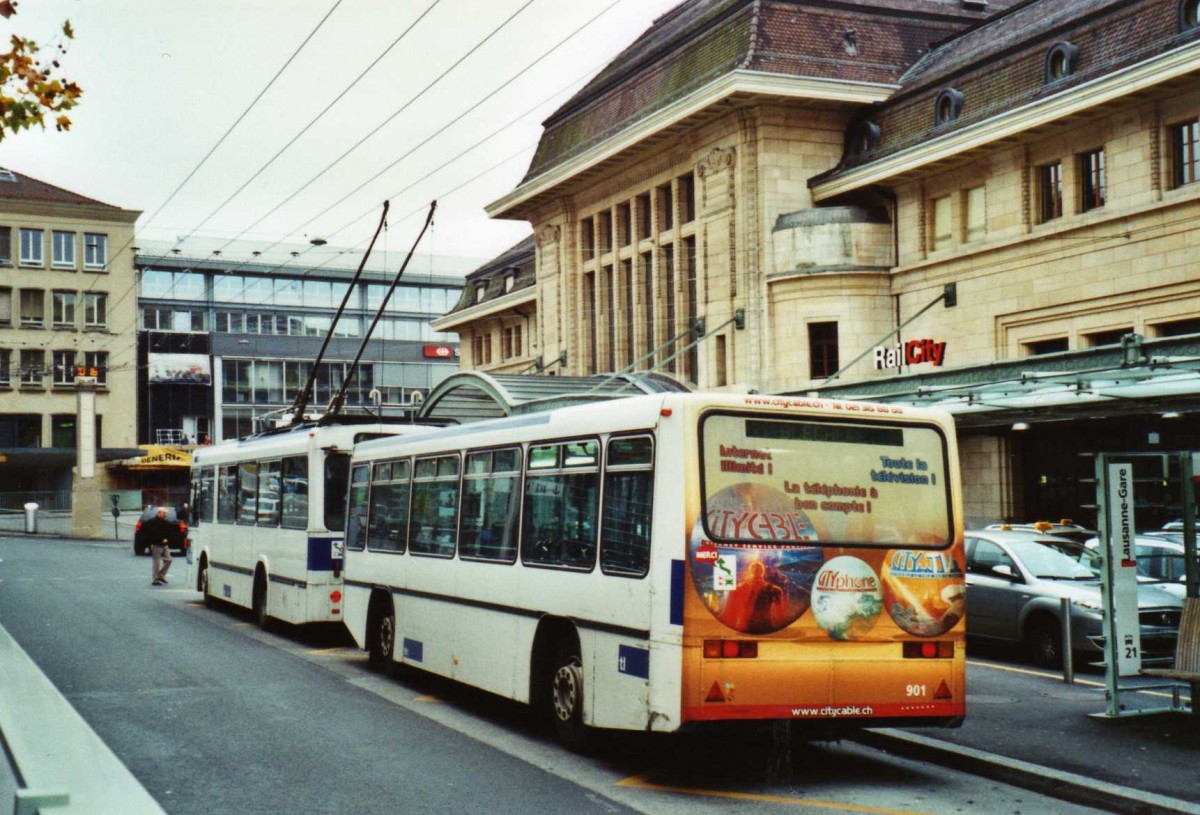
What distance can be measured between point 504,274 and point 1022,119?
110ft

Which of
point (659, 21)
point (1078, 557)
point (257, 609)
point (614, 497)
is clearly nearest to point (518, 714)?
point (614, 497)

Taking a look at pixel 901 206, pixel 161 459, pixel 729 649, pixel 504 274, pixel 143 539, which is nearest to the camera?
pixel 729 649

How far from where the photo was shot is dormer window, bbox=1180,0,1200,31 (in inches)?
982

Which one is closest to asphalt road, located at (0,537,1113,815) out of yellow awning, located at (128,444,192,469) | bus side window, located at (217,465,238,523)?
bus side window, located at (217,465,238,523)

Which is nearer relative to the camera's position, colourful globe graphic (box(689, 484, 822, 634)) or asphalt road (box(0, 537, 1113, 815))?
asphalt road (box(0, 537, 1113, 815))

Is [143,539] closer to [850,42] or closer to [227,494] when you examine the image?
[227,494]

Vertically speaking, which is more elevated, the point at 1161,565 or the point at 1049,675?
the point at 1161,565

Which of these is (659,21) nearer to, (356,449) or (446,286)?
(356,449)

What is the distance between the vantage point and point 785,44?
35969 mm

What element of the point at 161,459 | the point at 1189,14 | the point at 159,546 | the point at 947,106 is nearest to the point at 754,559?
the point at 1189,14

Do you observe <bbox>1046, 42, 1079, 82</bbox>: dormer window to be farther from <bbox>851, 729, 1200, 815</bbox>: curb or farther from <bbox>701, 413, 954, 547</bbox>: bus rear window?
<bbox>851, 729, 1200, 815</bbox>: curb

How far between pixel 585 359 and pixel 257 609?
26.7m

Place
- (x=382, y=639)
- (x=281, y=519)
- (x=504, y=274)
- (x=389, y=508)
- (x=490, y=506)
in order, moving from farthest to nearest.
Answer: (x=504, y=274) < (x=281, y=519) < (x=382, y=639) < (x=389, y=508) < (x=490, y=506)

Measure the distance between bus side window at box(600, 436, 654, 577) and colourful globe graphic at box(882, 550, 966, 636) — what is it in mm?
1668
